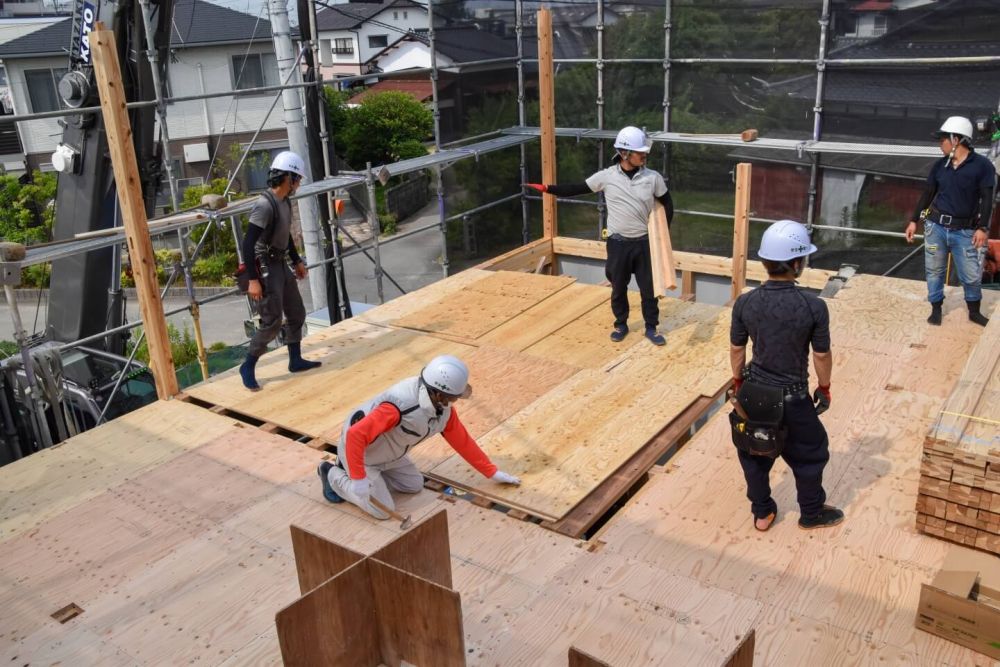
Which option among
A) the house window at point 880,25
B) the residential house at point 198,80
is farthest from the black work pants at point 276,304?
the residential house at point 198,80

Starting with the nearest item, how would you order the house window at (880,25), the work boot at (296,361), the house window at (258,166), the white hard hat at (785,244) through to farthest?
the white hard hat at (785,244), the work boot at (296,361), the house window at (880,25), the house window at (258,166)

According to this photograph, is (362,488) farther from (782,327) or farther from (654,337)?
(654,337)

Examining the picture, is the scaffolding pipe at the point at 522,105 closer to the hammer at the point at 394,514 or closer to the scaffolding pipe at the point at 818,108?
the scaffolding pipe at the point at 818,108

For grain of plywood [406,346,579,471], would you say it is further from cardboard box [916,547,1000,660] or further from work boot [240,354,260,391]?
cardboard box [916,547,1000,660]

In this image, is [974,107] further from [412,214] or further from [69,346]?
[412,214]

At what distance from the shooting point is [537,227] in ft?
43.2

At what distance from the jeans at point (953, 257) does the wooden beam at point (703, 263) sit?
1748 mm

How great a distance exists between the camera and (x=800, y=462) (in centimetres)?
429

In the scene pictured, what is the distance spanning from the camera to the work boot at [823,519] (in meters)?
4.46

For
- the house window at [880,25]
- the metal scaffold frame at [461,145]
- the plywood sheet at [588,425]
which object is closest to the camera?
the plywood sheet at [588,425]

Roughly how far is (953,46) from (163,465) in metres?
8.52

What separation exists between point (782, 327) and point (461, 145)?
324 inches

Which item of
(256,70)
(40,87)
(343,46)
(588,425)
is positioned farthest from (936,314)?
(343,46)

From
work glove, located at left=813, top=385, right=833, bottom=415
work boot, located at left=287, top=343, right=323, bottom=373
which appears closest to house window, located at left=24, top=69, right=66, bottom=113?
work boot, located at left=287, top=343, right=323, bottom=373
